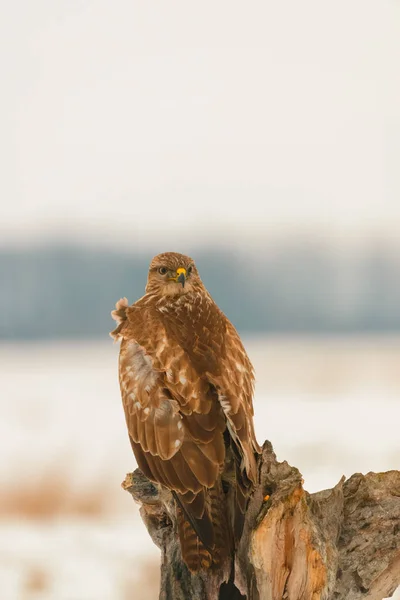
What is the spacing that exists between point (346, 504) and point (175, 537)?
117cm

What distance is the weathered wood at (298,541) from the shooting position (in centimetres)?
476

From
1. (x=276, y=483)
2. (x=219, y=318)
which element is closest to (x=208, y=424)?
(x=276, y=483)

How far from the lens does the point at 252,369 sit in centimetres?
545

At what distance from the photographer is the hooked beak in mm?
5625

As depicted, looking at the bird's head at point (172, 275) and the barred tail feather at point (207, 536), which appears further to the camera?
the bird's head at point (172, 275)

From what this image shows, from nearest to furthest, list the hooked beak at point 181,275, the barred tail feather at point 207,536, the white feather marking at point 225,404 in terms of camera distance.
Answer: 1. the barred tail feather at point 207,536
2. the white feather marking at point 225,404
3. the hooked beak at point 181,275

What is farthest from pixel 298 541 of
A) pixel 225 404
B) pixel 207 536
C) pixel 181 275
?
pixel 181 275

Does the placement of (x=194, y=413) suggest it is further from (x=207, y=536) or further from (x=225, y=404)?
(x=207, y=536)

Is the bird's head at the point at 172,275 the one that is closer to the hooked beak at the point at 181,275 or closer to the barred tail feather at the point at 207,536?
the hooked beak at the point at 181,275

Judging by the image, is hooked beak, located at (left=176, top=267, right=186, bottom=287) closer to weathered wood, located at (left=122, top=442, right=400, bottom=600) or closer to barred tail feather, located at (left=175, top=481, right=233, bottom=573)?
weathered wood, located at (left=122, top=442, right=400, bottom=600)

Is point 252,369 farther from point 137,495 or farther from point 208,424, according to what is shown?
point 137,495

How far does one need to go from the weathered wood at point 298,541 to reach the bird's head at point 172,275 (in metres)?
1.29

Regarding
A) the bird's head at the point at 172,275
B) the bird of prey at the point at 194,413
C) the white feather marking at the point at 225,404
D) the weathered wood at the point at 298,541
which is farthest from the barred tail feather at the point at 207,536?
the bird's head at the point at 172,275

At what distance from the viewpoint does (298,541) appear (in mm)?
4781
